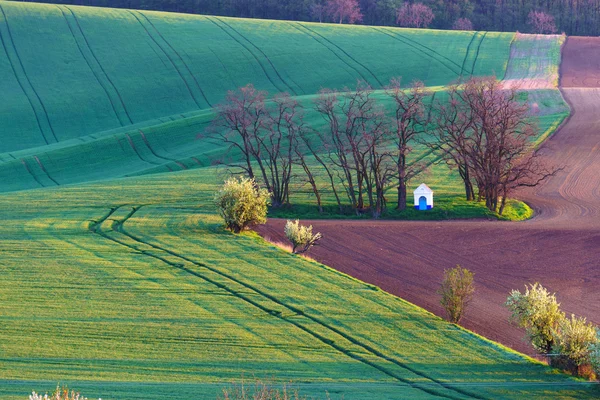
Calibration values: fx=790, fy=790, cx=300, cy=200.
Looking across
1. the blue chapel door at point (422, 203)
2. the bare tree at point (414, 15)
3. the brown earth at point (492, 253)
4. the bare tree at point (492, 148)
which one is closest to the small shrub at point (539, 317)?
the brown earth at point (492, 253)

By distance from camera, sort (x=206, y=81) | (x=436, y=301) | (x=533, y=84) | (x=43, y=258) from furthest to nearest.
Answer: (x=206, y=81)
(x=533, y=84)
(x=43, y=258)
(x=436, y=301)

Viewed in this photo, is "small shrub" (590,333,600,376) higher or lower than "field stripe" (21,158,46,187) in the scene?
higher

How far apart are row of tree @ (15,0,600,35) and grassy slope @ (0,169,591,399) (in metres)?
102

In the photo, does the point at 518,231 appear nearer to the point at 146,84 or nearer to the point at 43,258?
the point at 43,258

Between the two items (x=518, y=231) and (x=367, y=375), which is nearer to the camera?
(x=367, y=375)

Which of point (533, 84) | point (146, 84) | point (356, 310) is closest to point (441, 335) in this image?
point (356, 310)

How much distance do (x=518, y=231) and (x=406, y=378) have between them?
25522mm

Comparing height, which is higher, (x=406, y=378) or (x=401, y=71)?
(x=401, y=71)

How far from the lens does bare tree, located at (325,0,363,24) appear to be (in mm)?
137750

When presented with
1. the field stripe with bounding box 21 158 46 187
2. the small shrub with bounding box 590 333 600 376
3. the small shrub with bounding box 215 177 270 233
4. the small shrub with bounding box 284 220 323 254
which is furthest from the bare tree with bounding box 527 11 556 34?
the small shrub with bounding box 590 333 600 376

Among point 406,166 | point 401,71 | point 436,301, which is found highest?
point 401,71

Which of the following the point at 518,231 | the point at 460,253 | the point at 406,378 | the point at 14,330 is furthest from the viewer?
the point at 518,231

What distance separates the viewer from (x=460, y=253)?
44188 millimetres

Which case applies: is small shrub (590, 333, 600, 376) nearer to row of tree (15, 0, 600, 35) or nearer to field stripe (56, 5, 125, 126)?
field stripe (56, 5, 125, 126)
